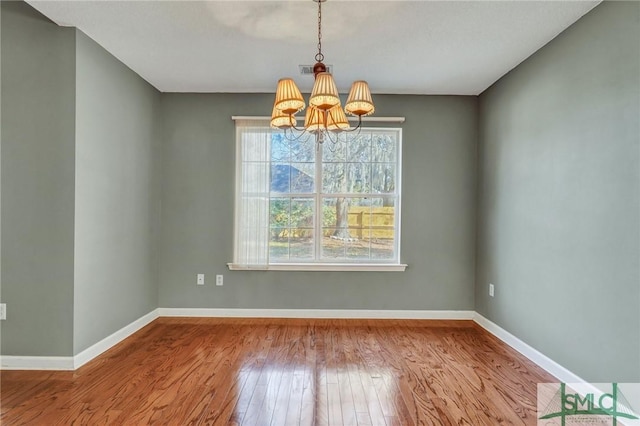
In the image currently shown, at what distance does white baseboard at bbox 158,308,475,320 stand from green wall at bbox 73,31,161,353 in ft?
1.30

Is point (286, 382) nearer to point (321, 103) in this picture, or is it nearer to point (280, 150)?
point (321, 103)

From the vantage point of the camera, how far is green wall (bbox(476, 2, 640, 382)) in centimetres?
194

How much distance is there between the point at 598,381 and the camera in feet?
6.88

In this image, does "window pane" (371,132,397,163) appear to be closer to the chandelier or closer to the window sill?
the window sill

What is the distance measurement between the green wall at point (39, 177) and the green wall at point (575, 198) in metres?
Answer: 3.62

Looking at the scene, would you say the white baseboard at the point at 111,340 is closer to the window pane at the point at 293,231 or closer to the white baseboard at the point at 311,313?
the white baseboard at the point at 311,313

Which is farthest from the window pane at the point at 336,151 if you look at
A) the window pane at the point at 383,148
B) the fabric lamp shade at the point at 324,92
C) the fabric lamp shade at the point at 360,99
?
the fabric lamp shade at the point at 324,92

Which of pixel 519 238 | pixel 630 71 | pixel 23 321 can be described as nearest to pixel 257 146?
pixel 23 321

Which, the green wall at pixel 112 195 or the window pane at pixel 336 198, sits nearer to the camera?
the green wall at pixel 112 195

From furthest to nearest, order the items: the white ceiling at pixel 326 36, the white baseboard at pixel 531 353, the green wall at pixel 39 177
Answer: the green wall at pixel 39 177
the white baseboard at pixel 531 353
the white ceiling at pixel 326 36

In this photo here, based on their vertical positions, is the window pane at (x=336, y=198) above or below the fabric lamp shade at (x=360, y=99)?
below

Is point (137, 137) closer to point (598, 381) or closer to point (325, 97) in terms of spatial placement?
point (325, 97)

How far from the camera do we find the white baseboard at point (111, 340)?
2568 mm

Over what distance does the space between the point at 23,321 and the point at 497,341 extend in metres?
3.96
